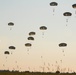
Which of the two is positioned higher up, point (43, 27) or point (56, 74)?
point (43, 27)

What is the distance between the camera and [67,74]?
134875 mm

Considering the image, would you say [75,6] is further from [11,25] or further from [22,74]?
[22,74]

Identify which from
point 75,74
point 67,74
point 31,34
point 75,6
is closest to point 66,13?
point 75,6

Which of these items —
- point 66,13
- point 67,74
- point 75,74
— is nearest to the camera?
point 66,13

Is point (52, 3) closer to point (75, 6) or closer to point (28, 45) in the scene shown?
point (75, 6)

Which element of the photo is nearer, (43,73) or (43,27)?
(43,27)

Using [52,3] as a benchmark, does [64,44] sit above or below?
below

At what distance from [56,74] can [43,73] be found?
30.2ft

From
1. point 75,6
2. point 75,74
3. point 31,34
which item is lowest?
point 75,74

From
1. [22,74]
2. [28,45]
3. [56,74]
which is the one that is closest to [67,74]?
[56,74]

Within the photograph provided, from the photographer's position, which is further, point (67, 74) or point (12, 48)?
point (67, 74)

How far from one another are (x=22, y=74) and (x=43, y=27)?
91.9ft

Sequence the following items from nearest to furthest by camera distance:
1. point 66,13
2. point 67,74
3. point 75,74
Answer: point 66,13 → point 75,74 → point 67,74

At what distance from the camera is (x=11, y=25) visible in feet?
329
